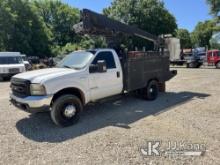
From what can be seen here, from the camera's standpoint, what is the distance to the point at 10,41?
36.9 m

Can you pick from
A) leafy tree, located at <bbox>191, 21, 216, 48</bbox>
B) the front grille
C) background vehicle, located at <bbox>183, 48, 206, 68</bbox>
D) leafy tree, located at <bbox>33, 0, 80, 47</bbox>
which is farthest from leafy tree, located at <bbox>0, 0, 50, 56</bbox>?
leafy tree, located at <bbox>191, 21, 216, 48</bbox>

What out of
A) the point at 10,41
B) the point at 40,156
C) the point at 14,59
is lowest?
Answer: the point at 40,156

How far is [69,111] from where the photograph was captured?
659 centimetres

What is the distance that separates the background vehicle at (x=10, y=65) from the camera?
18438mm

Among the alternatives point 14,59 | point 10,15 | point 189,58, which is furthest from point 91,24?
point 10,15

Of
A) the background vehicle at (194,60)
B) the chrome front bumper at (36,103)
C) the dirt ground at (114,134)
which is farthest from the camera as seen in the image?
the background vehicle at (194,60)

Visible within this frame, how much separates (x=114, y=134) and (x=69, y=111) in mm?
1402

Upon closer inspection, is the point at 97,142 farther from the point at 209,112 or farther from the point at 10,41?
the point at 10,41

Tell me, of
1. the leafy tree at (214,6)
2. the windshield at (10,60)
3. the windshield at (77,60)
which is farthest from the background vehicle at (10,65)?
the leafy tree at (214,6)

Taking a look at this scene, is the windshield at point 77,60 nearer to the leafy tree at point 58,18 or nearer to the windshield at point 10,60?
the windshield at point 10,60

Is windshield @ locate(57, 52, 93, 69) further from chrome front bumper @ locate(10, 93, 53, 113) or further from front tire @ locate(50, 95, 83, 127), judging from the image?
chrome front bumper @ locate(10, 93, 53, 113)

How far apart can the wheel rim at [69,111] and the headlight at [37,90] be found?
74 cm

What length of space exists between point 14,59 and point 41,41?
2187cm

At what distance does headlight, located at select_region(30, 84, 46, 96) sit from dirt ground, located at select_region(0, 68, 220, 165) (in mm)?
952
